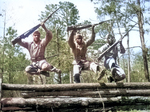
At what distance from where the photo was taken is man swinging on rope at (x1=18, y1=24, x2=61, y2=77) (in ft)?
18.0

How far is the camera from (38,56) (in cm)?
569

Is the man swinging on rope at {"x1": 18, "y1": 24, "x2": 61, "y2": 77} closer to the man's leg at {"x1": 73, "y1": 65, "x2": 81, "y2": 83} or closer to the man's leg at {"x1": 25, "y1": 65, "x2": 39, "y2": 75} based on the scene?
the man's leg at {"x1": 25, "y1": 65, "x2": 39, "y2": 75}

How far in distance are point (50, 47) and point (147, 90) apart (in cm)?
390

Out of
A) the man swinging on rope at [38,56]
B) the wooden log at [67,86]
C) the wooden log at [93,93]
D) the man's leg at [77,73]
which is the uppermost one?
the man swinging on rope at [38,56]

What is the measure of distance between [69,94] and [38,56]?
4.76 ft

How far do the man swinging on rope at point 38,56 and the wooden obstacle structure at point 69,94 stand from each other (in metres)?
0.64

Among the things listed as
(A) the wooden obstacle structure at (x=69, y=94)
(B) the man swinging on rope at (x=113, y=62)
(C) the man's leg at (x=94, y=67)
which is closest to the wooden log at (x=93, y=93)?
(A) the wooden obstacle structure at (x=69, y=94)

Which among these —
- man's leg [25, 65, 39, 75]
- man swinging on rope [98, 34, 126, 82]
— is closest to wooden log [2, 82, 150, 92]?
man swinging on rope [98, 34, 126, 82]

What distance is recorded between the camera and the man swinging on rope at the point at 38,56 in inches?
216

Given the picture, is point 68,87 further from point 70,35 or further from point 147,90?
point 147,90

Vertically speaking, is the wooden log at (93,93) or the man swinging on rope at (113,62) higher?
Answer: the man swinging on rope at (113,62)

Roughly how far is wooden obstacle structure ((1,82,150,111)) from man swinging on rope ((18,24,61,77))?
0.64m

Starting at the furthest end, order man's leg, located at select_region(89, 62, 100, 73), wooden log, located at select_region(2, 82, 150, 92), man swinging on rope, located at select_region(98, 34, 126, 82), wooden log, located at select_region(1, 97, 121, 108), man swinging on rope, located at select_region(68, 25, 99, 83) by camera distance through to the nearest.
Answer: man swinging on rope, located at select_region(68, 25, 99, 83) → man swinging on rope, located at select_region(98, 34, 126, 82) → man's leg, located at select_region(89, 62, 100, 73) → wooden log, located at select_region(2, 82, 150, 92) → wooden log, located at select_region(1, 97, 121, 108)

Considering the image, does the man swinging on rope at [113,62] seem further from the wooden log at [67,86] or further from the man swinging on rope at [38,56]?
the man swinging on rope at [38,56]
